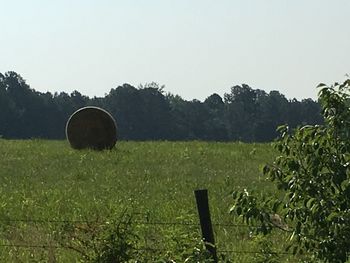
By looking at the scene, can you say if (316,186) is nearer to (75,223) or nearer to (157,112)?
(75,223)

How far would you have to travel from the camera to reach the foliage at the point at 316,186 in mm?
5195

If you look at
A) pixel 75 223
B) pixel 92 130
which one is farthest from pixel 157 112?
pixel 75 223

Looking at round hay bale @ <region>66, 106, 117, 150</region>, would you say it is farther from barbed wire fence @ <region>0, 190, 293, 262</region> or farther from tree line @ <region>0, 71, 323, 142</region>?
tree line @ <region>0, 71, 323, 142</region>

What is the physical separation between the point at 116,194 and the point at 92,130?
43.1 feet

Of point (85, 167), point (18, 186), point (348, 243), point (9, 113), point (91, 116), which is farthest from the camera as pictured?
point (9, 113)

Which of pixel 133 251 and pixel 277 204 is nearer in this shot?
pixel 277 204

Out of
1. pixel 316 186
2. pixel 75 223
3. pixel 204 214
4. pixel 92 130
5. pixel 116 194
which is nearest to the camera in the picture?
pixel 316 186

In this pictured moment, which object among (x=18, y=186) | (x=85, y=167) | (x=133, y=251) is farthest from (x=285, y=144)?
(x=85, y=167)

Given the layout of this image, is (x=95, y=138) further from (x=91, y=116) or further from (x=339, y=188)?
(x=339, y=188)

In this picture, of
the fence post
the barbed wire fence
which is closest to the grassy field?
the barbed wire fence

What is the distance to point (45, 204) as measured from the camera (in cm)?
1240

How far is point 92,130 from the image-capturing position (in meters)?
26.7

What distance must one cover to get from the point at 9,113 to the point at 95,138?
7837 centimetres

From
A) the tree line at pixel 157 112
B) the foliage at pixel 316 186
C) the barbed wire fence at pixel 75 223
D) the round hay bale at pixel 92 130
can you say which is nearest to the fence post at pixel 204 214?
the barbed wire fence at pixel 75 223
